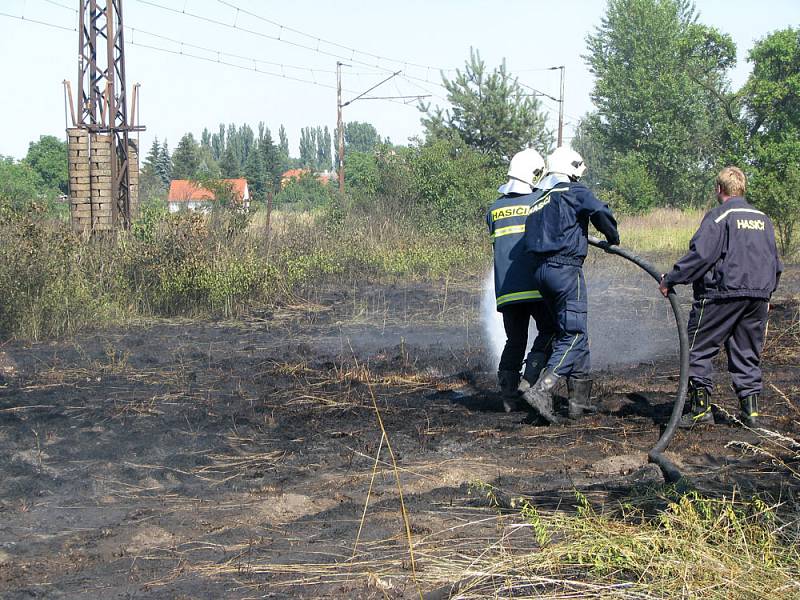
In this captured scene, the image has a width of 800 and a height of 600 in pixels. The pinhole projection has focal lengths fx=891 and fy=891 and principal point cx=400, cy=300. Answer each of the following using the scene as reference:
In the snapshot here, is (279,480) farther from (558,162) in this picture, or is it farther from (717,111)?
(717,111)

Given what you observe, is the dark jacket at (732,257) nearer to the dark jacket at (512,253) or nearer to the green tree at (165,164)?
the dark jacket at (512,253)

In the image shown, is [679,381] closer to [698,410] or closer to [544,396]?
[698,410]

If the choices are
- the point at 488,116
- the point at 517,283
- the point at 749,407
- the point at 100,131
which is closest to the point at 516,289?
the point at 517,283

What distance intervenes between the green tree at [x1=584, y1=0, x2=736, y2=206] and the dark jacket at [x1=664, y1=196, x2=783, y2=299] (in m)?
45.8

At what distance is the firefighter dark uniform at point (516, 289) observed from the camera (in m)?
7.12

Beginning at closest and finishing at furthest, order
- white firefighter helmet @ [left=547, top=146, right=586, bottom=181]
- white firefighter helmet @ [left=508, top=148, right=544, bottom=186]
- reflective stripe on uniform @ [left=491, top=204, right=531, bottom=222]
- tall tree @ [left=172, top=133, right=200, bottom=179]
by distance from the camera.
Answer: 1. white firefighter helmet @ [left=547, top=146, right=586, bottom=181]
2. reflective stripe on uniform @ [left=491, top=204, right=531, bottom=222]
3. white firefighter helmet @ [left=508, top=148, right=544, bottom=186]
4. tall tree @ [left=172, top=133, right=200, bottom=179]

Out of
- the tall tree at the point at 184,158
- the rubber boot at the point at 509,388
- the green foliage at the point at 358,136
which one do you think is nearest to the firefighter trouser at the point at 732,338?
the rubber boot at the point at 509,388

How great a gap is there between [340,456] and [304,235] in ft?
41.2

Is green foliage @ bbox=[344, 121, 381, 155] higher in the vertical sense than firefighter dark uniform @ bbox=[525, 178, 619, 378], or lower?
higher

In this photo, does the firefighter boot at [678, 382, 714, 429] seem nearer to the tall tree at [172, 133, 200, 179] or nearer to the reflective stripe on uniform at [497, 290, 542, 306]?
the reflective stripe on uniform at [497, 290, 542, 306]

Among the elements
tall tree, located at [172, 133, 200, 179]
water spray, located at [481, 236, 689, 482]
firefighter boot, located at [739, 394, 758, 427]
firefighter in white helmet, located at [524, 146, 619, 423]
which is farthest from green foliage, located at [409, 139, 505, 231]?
tall tree, located at [172, 133, 200, 179]

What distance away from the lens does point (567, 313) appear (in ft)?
21.9

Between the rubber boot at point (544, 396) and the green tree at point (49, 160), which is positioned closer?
the rubber boot at point (544, 396)

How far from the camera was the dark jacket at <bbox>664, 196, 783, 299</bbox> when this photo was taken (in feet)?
20.4
